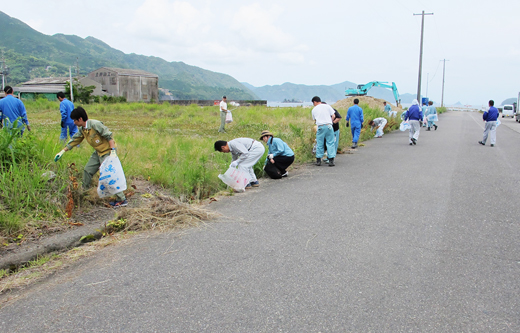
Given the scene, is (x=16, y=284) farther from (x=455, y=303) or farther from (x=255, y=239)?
(x=455, y=303)

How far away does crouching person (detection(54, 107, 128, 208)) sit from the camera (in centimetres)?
571

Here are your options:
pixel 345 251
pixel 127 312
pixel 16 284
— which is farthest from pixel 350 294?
pixel 16 284

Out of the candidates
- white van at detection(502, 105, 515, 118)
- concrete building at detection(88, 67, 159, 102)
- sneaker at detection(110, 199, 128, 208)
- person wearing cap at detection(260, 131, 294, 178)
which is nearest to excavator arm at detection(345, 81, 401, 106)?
white van at detection(502, 105, 515, 118)

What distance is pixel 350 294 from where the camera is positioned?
10.9 feet

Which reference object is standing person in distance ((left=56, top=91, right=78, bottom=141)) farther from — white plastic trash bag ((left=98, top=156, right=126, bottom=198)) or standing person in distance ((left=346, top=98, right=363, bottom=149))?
standing person in distance ((left=346, top=98, right=363, bottom=149))

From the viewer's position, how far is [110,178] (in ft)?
18.7

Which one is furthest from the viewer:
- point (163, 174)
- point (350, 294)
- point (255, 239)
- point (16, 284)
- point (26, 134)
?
point (163, 174)

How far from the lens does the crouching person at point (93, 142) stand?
18.7 feet

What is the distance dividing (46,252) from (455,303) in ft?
14.5

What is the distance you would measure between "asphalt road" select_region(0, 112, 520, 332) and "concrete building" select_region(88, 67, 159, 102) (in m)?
75.1

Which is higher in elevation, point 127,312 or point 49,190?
point 49,190

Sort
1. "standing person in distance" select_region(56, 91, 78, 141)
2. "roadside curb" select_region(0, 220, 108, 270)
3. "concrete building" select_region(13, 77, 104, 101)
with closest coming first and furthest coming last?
"roadside curb" select_region(0, 220, 108, 270) → "standing person in distance" select_region(56, 91, 78, 141) → "concrete building" select_region(13, 77, 104, 101)

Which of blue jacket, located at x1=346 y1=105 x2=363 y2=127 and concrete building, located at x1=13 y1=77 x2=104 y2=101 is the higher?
concrete building, located at x1=13 y1=77 x2=104 y2=101

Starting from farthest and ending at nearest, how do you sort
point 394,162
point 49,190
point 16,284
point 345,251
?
point 394,162, point 49,190, point 345,251, point 16,284
